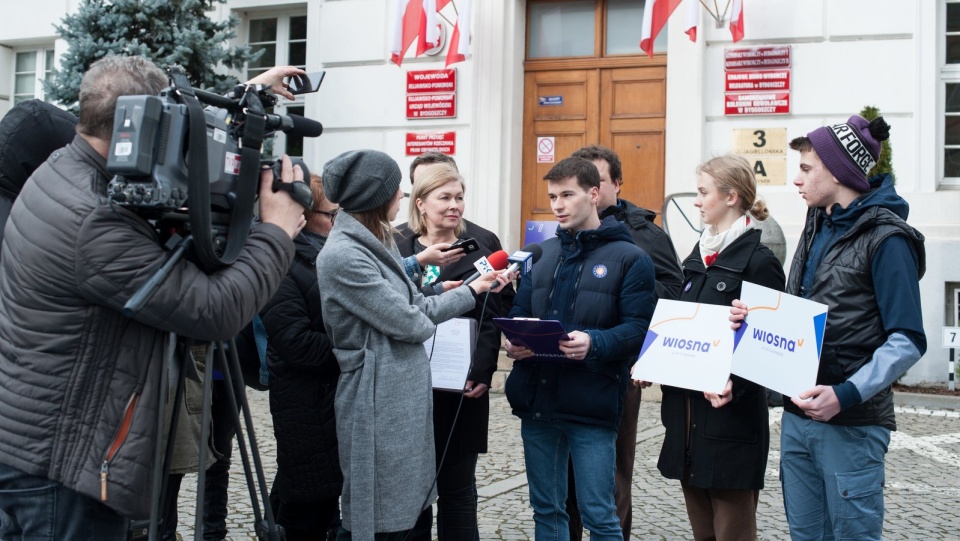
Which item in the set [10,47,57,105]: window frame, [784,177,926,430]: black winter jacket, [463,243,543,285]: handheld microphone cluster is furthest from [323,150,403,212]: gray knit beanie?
[10,47,57,105]: window frame

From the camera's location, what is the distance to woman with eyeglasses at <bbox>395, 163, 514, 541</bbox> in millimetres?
4105

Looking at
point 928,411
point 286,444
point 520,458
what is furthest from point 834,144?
point 928,411

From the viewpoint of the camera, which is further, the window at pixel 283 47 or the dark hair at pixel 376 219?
the window at pixel 283 47

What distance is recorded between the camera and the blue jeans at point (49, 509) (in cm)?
235

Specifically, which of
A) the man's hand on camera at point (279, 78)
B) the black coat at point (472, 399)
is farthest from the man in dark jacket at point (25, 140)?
the black coat at point (472, 399)

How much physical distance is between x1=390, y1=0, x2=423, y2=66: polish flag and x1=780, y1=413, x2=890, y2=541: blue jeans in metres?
8.43

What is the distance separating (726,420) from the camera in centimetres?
371

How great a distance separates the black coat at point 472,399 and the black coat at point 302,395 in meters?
0.51

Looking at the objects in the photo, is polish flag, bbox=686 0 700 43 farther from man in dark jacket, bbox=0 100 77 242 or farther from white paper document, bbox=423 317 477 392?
man in dark jacket, bbox=0 100 77 242

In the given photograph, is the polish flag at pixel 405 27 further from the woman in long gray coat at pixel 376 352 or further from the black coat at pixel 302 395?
the woman in long gray coat at pixel 376 352

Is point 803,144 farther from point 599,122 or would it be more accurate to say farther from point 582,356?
point 599,122

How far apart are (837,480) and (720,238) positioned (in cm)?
108

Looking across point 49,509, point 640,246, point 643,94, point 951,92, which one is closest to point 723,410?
point 640,246

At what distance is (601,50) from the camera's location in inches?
432
